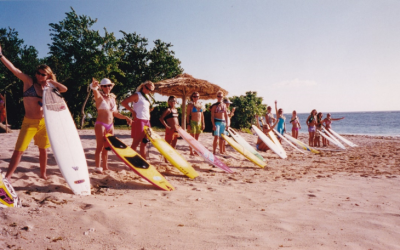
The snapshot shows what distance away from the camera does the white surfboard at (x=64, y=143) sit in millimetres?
3046

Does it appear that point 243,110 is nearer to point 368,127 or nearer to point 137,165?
point 137,165

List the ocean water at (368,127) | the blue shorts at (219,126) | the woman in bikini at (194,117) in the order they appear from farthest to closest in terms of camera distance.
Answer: the ocean water at (368,127) → the blue shorts at (219,126) → the woman in bikini at (194,117)

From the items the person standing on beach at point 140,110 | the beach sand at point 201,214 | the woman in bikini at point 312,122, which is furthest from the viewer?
the woman in bikini at point 312,122

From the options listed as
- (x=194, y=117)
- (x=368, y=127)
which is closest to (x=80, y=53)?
(x=194, y=117)

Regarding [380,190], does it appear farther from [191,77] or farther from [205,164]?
[191,77]

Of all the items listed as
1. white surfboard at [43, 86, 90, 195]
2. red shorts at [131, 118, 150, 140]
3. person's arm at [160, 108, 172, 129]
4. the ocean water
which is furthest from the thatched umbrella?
the ocean water

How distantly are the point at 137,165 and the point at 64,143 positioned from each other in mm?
1041

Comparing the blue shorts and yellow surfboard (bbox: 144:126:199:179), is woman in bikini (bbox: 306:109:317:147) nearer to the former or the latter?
the blue shorts

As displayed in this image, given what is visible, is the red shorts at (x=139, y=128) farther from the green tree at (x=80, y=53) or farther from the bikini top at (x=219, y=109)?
the green tree at (x=80, y=53)

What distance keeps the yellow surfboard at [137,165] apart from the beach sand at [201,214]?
0.15 meters

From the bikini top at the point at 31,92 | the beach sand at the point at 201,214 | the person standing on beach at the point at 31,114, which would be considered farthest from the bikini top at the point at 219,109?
the bikini top at the point at 31,92

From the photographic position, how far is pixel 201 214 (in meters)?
2.59

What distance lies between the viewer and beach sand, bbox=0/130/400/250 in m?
1.98

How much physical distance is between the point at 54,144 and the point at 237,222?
2.43m
